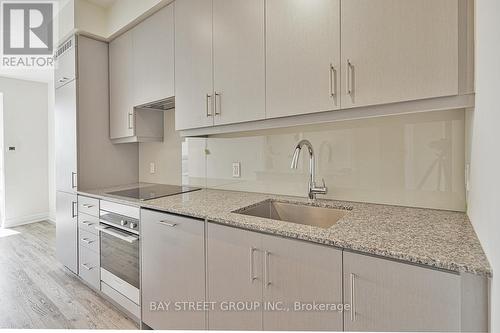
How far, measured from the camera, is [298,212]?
1.54 meters

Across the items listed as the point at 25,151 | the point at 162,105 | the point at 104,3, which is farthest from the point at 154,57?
the point at 25,151

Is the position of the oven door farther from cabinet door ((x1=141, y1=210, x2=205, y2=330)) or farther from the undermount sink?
the undermount sink

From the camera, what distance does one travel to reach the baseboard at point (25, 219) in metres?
4.23

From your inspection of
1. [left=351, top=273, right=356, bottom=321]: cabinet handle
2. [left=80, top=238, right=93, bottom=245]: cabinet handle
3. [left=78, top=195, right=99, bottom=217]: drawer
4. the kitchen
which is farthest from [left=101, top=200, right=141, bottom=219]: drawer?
[left=351, top=273, right=356, bottom=321]: cabinet handle

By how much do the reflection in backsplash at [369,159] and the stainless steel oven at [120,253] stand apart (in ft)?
2.47

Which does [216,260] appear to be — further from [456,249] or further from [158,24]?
[158,24]

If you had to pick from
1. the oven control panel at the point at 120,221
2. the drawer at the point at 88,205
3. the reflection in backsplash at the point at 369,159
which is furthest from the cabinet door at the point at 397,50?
the drawer at the point at 88,205

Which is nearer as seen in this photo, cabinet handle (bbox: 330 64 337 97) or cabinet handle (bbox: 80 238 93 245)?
cabinet handle (bbox: 330 64 337 97)

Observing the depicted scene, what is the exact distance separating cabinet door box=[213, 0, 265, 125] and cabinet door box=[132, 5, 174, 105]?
1.62ft

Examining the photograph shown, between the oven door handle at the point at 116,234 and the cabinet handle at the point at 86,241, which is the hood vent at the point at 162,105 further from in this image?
the cabinet handle at the point at 86,241

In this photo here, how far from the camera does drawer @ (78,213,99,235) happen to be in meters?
2.11

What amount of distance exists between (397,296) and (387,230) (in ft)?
0.82

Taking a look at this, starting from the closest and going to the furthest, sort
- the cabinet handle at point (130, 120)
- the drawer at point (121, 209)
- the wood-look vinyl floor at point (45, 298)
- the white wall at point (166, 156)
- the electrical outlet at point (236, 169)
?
the drawer at point (121, 209) → the wood-look vinyl floor at point (45, 298) → the electrical outlet at point (236, 169) → the cabinet handle at point (130, 120) → the white wall at point (166, 156)

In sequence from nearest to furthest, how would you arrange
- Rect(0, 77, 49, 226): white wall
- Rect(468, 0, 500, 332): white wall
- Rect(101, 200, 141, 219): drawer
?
Rect(468, 0, 500, 332): white wall → Rect(101, 200, 141, 219): drawer → Rect(0, 77, 49, 226): white wall
